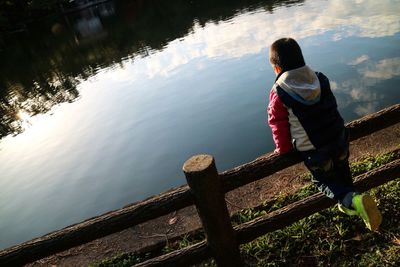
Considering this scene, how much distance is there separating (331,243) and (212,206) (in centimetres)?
164

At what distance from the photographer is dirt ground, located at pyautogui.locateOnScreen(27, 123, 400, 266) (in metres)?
4.69

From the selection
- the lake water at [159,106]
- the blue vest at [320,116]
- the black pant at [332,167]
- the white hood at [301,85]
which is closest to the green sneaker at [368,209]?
the black pant at [332,167]

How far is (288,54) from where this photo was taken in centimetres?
268

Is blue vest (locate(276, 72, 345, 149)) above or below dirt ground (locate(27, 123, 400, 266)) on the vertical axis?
above

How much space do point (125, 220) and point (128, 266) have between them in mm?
1832

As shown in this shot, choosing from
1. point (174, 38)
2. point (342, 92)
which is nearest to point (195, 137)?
point (342, 92)

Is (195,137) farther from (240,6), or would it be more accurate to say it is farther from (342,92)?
(240,6)

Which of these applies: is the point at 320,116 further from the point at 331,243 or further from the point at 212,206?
the point at 331,243

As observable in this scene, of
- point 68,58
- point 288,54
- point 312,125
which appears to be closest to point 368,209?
point 312,125

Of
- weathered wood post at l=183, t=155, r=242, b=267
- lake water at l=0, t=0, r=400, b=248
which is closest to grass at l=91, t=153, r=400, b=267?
→ weathered wood post at l=183, t=155, r=242, b=267

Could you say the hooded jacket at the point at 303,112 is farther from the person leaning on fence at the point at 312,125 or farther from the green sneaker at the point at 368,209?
the green sneaker at the point at 368,209

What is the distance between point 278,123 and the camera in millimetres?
2852

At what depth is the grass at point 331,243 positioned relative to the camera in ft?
11.1

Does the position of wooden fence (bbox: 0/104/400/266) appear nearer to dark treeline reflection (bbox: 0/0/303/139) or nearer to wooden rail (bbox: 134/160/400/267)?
wooden rail (bbox: 134/160/400/267)
